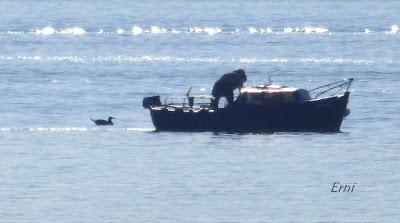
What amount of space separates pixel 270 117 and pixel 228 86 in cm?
215

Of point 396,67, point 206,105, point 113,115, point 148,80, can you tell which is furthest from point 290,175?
point 396,67

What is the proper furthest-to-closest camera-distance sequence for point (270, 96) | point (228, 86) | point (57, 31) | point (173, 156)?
point (57, 31) → point (228, 86) → point (270, 96) → point (173, 156)

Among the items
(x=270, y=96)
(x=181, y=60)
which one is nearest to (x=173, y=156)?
(x=270, y=96)

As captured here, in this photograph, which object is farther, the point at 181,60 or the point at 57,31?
the point at 57,31

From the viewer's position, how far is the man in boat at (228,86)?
246ft

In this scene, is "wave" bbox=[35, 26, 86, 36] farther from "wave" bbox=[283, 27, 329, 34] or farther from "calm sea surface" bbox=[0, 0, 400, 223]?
"calm sea surface" bbox=[0, 0, 400, 223]

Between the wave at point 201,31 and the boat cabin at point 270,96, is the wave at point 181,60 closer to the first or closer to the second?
the wave at point 201,31

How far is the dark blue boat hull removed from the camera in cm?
7400

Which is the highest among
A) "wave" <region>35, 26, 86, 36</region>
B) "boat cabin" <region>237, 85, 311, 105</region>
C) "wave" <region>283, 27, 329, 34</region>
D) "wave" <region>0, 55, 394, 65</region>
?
"boat cabin" <region>237, 85, 311, 105</region>

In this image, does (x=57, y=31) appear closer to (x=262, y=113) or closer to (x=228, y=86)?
(x=228, y=86)

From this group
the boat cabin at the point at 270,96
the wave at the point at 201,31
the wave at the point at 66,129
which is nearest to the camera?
the boat cabin at the point at 270,96

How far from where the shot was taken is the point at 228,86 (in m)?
75.2


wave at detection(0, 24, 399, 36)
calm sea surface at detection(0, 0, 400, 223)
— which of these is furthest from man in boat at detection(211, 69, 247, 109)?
wave at detection(0, 24, 399, 36)

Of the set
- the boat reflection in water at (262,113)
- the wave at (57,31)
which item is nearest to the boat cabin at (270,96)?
the boat reflection in water at (262,113)
